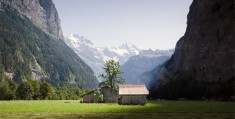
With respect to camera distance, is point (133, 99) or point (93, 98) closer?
point (133, 99)

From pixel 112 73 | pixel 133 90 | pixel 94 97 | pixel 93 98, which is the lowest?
pixel 93 98

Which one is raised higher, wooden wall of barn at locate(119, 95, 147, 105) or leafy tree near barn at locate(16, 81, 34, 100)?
leafy tree near barn at locate(16, 81, 34, 100)

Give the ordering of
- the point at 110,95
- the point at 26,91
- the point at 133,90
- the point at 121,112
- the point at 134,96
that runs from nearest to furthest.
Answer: the point at 121,112, the point at 134,96, the point at 133,90, the point at 110,95, the point at 26,91

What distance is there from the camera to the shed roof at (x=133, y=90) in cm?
10031

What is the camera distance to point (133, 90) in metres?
102

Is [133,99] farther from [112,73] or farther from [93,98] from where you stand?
[112,73]

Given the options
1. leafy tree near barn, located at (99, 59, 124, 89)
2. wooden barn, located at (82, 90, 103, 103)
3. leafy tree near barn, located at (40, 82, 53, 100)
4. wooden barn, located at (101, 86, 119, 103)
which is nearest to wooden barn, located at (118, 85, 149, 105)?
wooden barn, located at (101, 86, 119, 103)

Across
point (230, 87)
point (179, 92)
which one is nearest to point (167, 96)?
point (179, 92)

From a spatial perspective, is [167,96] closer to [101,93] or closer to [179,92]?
[179,92]

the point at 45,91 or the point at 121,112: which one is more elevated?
the point at 45,91

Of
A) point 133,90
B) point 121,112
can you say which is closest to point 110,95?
point 133,90

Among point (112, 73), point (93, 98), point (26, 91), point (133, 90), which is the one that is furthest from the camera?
point (26, 91)

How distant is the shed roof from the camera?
10031 centimetres

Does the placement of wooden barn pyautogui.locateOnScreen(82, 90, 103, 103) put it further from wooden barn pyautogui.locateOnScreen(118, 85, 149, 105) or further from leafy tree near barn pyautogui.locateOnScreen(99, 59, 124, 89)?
wooden barn pyautogui.locateOnScreen(118, 85, 149, 105)
